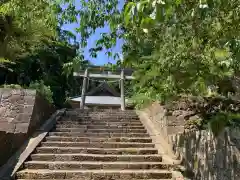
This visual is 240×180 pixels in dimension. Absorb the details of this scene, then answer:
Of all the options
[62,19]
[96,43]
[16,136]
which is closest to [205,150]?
[96,43]

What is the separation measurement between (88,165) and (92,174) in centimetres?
45

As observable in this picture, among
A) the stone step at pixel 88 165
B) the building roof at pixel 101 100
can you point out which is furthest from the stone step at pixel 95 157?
the building roof at pixel 101 100

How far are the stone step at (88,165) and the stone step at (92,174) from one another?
0.22 m

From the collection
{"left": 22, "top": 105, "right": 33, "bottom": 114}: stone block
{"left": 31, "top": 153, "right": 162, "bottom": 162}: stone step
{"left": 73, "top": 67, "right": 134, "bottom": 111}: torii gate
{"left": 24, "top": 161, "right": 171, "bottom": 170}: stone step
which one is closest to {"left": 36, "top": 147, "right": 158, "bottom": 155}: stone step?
{"left": 31, "top": 153, "right": 162, "bottom": 162}: stone step

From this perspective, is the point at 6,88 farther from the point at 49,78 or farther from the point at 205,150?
the point at 49,78

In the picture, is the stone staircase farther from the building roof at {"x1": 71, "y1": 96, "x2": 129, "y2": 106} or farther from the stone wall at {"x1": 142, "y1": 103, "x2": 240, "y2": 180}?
the building roof at {"x1": 71, "y1": 96, "x2": 129, "y2": 106}

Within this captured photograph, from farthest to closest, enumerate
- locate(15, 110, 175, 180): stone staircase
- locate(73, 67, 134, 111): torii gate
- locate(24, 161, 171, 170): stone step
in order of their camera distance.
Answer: locate(73, 67, 134, 111): torii gate
locate(24, 161, 171, 170): stone step
locate(15, 110, 175, 180): stone staircase

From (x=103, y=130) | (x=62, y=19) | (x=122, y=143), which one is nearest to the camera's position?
(x=62, y=19)

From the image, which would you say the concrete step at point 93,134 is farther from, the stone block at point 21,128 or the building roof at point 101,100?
the building roof at point 101,100

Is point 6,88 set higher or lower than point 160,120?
higher

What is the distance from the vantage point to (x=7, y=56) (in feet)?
37.9

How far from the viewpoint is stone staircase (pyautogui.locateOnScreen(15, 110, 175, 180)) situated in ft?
21.8

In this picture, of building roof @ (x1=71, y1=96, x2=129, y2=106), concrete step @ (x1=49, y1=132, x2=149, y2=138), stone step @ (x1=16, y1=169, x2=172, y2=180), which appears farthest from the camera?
building roof @ (x1=71, y1=96, x2=129, y2=106)

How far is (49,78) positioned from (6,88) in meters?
8.77
